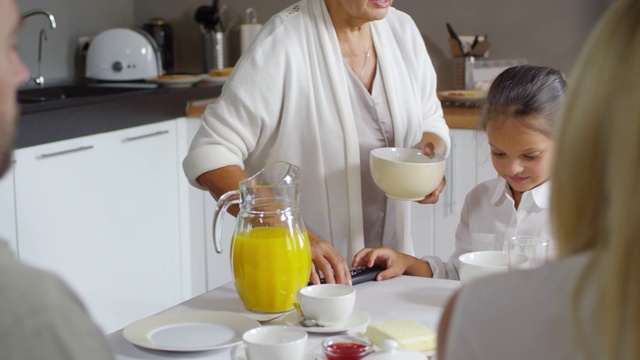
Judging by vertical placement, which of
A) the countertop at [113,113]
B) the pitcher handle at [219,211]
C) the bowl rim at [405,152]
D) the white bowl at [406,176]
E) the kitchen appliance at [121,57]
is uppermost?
the kitchen appliance at [121,57]

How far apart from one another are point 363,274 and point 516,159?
0.43 m

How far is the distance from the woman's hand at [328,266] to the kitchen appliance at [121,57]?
7.50 ft

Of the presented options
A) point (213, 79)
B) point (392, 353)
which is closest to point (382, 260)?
point (392, 353)

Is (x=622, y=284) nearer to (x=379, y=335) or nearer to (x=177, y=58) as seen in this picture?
(x=379, y=335)

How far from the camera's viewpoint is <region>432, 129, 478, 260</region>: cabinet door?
3.13 metres

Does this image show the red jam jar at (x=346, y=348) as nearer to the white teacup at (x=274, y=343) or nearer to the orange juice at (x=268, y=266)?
the white teacup at (x=274, y=343)

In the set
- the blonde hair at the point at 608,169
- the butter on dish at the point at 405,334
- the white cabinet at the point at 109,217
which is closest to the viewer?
the blonde hair at the point at 608,169

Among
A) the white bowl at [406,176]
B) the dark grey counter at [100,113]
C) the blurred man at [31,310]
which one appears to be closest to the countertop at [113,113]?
the dark grey counter at [100,113]

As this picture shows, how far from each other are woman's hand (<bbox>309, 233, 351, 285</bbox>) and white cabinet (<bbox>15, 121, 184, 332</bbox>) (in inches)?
58.3

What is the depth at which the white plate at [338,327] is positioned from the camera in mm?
1489

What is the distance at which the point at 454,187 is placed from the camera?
3166mm

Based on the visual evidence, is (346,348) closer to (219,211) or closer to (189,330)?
(189,330)

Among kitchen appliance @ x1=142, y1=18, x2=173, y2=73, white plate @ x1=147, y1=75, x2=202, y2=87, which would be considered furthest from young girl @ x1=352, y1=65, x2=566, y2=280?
kitchen appliance @ x1=142, y1=18, x2=173, y2=73

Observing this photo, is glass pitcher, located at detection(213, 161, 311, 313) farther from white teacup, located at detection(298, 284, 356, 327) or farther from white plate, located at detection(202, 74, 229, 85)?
white plate, located at detection(202, 74, 229, 85)
